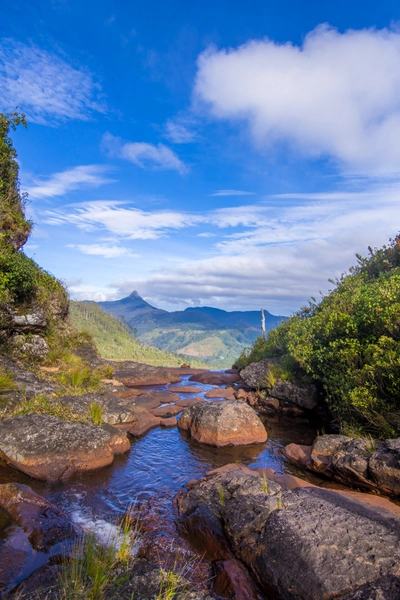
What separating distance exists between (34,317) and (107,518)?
48.9 feet

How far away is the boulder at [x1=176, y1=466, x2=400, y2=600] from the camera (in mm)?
5457

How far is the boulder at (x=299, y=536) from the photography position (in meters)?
5.46

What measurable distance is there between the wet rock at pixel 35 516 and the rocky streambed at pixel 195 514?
0.09 feet

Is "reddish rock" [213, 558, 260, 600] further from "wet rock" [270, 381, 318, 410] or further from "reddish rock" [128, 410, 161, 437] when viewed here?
"wet rock" [270, 381, 318, 410]

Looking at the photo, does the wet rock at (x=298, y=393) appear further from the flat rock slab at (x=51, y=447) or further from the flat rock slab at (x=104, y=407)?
the flat rock slab at (x=51, y=447)

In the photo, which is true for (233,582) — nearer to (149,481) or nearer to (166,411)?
(149,481)

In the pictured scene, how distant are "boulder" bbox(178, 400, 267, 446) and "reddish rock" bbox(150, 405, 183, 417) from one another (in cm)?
322

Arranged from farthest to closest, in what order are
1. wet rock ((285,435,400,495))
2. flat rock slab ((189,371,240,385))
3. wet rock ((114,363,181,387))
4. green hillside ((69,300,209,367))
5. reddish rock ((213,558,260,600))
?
green hillside ((69,300,209,367)) < flat rock slab ((189,371,240,385)) < wet rock ((114,363,181,387)) < wet rock ((285,435,400,495)) < reddish rock ((213,558,260,600))

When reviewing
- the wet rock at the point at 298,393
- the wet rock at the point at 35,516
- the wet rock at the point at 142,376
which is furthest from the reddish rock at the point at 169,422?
the wet rock at the point at 142,376

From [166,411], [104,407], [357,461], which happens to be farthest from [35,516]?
[166,411]

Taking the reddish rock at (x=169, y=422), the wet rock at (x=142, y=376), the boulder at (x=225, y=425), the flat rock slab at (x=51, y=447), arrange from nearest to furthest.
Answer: the flat rock slab at (x=51, y=447), the boulder at (x=225, y=425), the reddish rock at (x=169, y=422), the wet rock at (x=142, y=376)

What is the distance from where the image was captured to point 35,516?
753 centimetres

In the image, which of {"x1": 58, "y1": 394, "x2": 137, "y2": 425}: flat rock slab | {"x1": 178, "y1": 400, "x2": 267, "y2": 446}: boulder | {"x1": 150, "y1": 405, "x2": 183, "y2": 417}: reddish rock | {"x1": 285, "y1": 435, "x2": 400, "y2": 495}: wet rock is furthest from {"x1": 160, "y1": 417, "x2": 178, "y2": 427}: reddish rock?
{"x1": 285, "y1": 435, "x2": 400, "y2": 495}: wet rock

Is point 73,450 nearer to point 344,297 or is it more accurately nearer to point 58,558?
point 58,558
